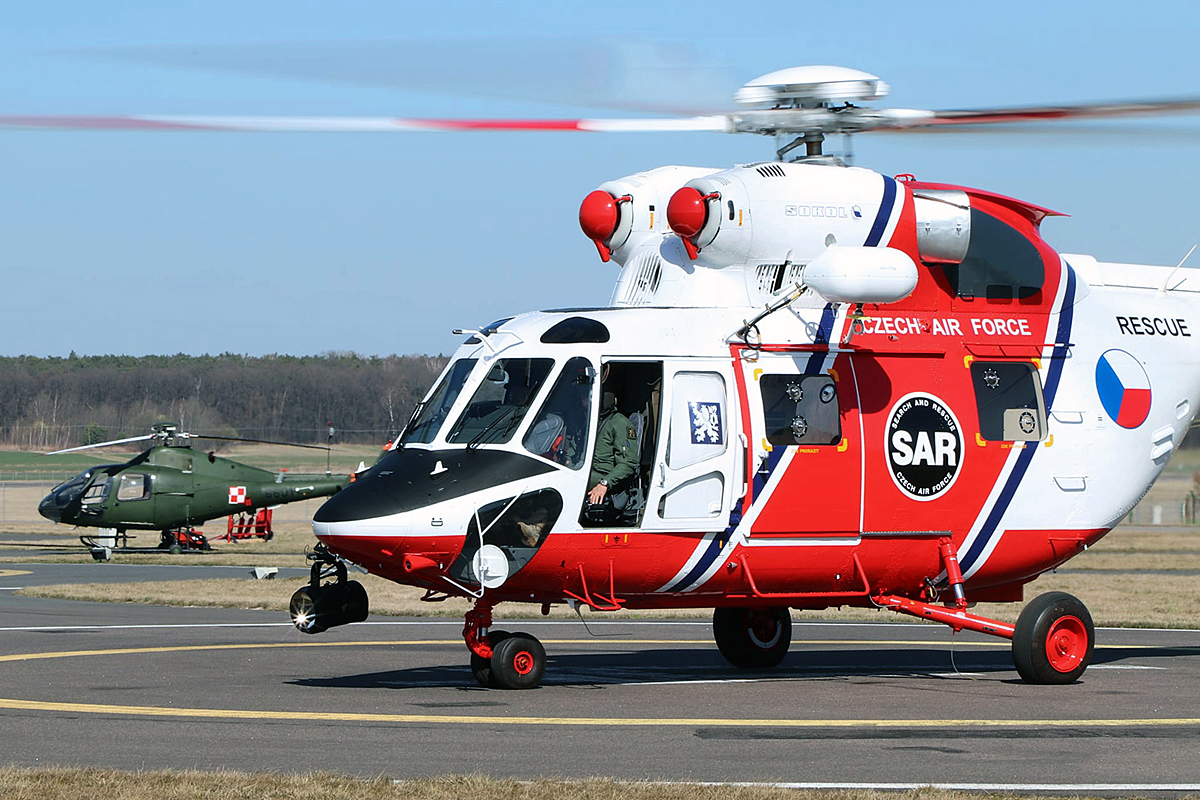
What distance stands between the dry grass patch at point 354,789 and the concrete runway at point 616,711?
0.53 meters

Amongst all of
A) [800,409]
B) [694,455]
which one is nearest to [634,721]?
[694,455]

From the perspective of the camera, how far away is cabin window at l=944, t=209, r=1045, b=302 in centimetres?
1512

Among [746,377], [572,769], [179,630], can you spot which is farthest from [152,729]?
[179,630]

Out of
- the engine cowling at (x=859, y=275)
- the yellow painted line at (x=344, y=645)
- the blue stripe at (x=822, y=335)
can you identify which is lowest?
the yellow painted line at (x=344, y=645)

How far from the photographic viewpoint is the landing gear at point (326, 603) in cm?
1382

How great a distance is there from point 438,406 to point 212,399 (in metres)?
93.8

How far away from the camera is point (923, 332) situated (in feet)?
48.8

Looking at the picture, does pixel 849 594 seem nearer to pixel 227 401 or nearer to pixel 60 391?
pixel 227 401

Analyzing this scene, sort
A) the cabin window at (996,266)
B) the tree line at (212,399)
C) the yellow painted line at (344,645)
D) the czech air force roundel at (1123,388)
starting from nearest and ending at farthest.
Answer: the cabin window at (996,266), the czech air force roundel at (1123,388), the yellow painted line at (344,645), the tree line at (212,399)

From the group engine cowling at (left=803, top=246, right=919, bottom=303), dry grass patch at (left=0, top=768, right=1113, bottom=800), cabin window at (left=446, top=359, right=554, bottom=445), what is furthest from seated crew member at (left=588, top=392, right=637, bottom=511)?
dry grass patch at (left=0, top=768, right=1113, bottom=800)

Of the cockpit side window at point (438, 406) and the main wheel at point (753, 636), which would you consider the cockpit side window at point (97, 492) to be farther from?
the cockpit side window at point (438, 406)

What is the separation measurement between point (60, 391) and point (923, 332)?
4283 inches

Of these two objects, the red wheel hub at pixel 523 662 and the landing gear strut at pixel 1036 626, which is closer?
the red wheel hub at pixel 523 662

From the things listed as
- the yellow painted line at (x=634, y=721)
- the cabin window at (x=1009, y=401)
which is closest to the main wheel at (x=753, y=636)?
the cabin window at (x=1009, y=401)
